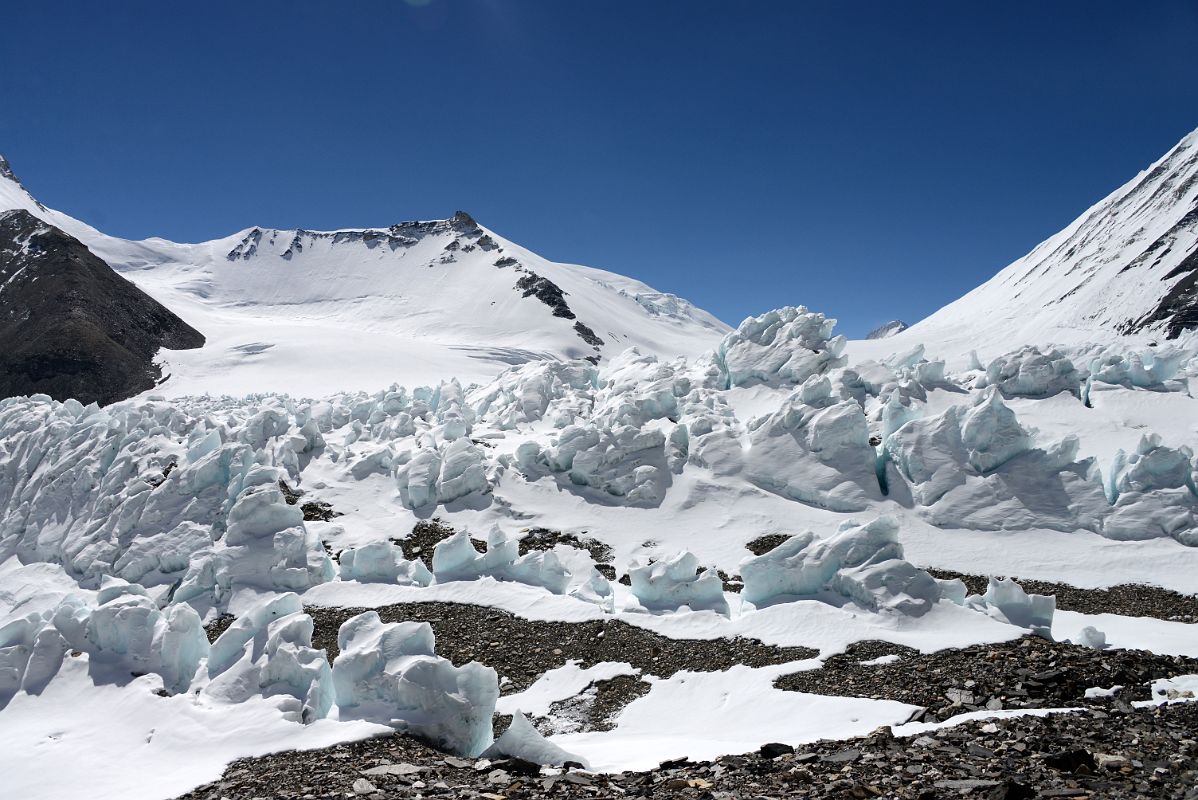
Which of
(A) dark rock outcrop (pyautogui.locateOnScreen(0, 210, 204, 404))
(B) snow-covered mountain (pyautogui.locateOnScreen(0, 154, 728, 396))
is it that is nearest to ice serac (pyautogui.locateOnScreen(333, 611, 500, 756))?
(B) snow-covered mountain (pyautogui.locateOnScreen(0, 154, 728, 396))

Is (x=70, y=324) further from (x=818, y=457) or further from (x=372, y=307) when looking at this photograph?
(x=818, y=457)

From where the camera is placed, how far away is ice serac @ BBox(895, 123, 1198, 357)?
71.1 m

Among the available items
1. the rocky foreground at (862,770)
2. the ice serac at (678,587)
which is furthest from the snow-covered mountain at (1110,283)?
the rocky foreground at (862,770)

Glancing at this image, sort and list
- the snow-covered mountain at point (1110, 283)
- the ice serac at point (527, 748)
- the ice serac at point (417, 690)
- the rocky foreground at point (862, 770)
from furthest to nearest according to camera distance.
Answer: the snow-covered mountain at point (1110, 283) → the ice serac at point (417, 690) → the ice serac at point (527, 748) → the rocky foreground at point (862, 770)

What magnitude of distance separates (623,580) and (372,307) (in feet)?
425

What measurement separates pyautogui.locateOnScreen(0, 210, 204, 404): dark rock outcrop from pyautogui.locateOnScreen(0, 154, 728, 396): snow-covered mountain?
3.76m

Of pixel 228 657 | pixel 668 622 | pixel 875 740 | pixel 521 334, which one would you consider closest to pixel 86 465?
pixel 228 657

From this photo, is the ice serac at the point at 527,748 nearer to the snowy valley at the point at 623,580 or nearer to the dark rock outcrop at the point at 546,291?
the snowy valley at the point at 623,580

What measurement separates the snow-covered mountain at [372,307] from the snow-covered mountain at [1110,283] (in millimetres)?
49195

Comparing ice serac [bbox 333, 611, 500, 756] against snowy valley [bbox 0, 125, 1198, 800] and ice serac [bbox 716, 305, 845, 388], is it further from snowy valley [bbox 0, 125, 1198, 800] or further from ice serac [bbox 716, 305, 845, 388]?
ice serac [bbox 716, 305, 845, 388]

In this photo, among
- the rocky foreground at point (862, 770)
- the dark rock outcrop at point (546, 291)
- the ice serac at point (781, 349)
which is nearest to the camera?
the rocky foreground at point (862, 770)

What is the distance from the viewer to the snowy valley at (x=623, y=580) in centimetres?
914

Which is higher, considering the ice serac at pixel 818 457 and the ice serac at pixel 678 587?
the ice serac at pixel 818 457

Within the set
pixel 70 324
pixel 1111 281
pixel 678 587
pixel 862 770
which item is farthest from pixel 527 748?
pixel 1111 281
